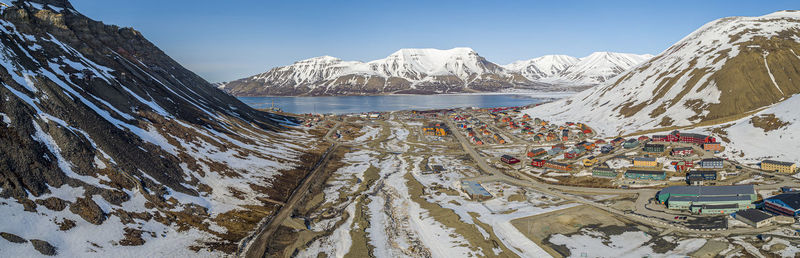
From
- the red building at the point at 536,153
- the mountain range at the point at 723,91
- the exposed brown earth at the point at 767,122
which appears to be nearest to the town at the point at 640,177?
the red building at the point at 536,153

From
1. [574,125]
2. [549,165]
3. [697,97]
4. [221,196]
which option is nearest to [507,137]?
[574,125]

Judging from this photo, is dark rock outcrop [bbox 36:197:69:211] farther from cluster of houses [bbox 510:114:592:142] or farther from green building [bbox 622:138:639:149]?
cluster of houses [bbox 510:114:592:142]

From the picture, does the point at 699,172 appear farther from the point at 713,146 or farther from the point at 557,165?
the point at 557,165

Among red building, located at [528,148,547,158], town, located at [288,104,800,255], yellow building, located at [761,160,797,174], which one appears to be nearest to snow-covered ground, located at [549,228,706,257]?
town, located at [288,104,800,255]

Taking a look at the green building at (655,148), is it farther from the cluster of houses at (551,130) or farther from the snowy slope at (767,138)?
the cluster of houses at (551,130)

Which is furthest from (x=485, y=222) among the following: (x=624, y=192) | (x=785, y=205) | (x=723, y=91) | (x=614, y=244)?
(x=723, y=91)

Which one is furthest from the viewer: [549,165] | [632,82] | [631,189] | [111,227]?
[632,82]

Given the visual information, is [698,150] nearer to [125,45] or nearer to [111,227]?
[111,227]
